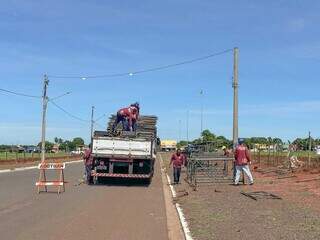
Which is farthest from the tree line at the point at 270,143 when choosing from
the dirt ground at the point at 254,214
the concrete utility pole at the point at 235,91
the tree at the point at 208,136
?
the dirt ground at the point at 254,214

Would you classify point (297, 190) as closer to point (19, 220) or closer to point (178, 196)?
point (178, 196)

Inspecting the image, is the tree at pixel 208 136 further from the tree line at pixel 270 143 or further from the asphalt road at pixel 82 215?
the asphalt road at pixel 82 215

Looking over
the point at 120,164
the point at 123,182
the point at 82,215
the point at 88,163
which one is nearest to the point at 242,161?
the point at 120,164

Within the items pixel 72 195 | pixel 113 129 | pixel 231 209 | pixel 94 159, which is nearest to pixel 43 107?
pixel 113 129

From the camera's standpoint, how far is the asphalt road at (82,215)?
12.0 metres

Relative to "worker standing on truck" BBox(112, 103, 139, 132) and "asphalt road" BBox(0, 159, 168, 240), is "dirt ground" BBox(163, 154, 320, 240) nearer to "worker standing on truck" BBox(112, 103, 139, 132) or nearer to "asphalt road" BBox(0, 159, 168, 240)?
"asphalt road" BBox(0, 159, 168, 240)

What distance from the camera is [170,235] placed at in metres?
12.1

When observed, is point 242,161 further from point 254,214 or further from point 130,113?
point 254,214

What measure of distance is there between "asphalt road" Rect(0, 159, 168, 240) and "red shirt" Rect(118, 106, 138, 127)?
8.32m

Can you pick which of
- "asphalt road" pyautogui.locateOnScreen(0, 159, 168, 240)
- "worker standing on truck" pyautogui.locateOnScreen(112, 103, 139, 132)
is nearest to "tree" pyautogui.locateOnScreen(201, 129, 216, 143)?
"worker standing on truck" pyautogui.locateOnScreen(112, 103, 139, 132)

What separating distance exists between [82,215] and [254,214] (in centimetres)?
406

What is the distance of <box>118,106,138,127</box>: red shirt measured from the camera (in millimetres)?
31781

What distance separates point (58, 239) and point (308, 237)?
435 cm

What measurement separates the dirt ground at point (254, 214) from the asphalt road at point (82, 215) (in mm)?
871
